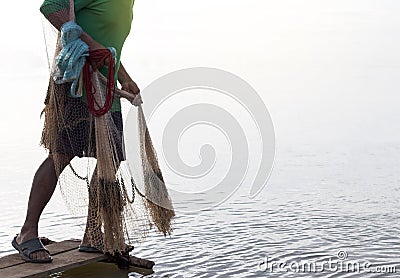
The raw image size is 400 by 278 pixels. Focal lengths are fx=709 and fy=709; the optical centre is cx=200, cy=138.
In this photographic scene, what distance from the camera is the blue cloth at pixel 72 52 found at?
3.70 m

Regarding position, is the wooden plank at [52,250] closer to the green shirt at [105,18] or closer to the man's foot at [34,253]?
the man's foot at [34,253]

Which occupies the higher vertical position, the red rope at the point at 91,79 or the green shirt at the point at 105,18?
the green shirt at the point at 105,18

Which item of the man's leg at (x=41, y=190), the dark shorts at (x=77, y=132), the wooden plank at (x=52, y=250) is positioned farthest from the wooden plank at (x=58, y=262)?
the dark shorts at (x=77, y=132)

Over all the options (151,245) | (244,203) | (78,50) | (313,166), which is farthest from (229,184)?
(78,50)

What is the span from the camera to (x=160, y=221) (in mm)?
4188

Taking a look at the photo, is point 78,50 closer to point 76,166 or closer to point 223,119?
point 76,166

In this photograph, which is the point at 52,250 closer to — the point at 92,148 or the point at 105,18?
the point at 92,148

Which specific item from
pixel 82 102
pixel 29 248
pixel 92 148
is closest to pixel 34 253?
pixel 29 248

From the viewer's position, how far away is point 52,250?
14.0 ft

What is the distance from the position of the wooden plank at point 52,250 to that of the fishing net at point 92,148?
0.30m

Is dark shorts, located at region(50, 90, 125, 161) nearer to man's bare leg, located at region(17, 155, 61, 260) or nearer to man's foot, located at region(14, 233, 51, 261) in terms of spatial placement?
man's bare leg, located at region(17, 155, 61, 260)

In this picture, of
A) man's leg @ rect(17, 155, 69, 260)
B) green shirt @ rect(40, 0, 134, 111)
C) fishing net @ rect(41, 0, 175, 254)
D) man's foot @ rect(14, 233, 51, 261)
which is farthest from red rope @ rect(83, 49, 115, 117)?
man's foot @ rect(14, 233, 51, 261)

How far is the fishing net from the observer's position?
3.81 meters

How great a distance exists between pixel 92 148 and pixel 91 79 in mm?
382
